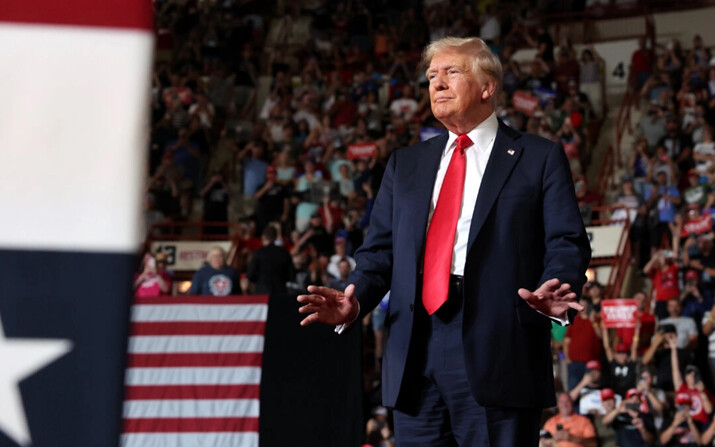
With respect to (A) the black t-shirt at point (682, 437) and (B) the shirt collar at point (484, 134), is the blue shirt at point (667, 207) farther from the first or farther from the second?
(B) the shirt collar at point (484, 134)

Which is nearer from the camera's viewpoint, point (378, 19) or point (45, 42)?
point (45, 42)

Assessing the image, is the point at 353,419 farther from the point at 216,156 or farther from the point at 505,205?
the point at 216,156

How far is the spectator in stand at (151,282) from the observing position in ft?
37.9

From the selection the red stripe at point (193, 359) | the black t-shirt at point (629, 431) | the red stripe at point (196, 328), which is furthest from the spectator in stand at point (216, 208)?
the red stripe at point (193, 359)

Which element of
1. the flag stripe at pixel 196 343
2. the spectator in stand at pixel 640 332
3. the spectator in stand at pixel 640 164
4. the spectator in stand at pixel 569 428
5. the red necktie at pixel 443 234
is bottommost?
the spectator in stand at pixel 569 428

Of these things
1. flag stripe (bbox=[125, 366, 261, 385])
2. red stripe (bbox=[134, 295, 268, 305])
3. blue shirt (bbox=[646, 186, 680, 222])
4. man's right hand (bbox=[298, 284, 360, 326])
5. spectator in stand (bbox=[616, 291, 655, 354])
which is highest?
man's right hand (bbox=[298, 284, 360, 326])

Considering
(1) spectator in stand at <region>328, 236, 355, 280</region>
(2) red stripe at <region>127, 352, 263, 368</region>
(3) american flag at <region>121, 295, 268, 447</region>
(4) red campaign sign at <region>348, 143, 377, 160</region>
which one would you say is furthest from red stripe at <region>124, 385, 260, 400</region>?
(4) red campaign sign at <region>348, 143, 377, 160</region>

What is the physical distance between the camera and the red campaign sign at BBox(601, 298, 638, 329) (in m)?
10.6

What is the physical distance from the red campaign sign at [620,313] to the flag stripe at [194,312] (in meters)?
4.75

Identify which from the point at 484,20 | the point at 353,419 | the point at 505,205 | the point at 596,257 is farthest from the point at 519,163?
the point at 484,20

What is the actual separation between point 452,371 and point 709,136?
12.0 metres

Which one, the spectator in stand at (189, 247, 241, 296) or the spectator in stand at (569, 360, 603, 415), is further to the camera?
the spectator in stand at (189, 247, 241, 296)

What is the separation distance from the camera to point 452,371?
9.17ft

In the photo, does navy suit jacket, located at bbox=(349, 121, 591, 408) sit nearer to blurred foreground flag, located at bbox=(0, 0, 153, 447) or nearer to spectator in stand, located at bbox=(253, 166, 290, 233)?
blurred foreground flag, located at bbox=(0, 0, 153, 447)
